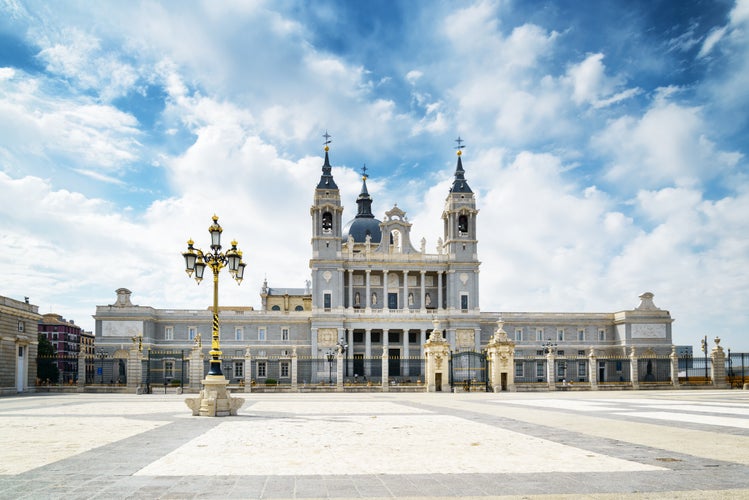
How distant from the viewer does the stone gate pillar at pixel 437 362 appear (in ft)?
145

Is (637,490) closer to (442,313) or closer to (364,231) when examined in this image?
(442,313)

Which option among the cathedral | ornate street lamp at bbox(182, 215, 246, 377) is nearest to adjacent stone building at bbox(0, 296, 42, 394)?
ornate street lamp at bbox(182, 215, 246, 377)

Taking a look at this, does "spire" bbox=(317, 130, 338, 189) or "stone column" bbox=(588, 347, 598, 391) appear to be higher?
"spire" bbox=(317, 130, 338, 189)

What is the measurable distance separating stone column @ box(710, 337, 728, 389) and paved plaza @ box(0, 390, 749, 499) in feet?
114

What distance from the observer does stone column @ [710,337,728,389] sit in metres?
51.2

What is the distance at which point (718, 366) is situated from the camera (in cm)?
5138

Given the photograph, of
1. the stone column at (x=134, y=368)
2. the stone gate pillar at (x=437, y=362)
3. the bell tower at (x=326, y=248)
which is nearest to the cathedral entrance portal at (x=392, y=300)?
the bell tower at (x=326, y=248)

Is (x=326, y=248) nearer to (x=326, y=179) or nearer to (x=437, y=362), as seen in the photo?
(x=326, y=179)

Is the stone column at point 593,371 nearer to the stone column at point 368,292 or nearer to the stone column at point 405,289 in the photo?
the stone column at point 405,289

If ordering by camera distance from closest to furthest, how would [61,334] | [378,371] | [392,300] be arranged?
[378,371], [392,300], [61,334]

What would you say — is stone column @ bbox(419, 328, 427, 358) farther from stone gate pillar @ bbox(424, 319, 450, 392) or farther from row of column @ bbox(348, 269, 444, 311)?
stone gate pillar @ bbox(424, 319, 450, 392)

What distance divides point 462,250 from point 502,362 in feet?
128

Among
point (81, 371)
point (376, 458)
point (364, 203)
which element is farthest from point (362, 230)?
point (376, 458)

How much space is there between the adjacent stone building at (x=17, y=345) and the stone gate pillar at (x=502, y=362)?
102ft
